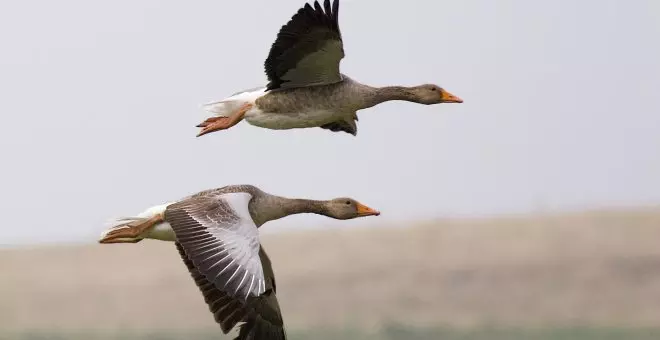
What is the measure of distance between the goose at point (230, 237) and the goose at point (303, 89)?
691 mm

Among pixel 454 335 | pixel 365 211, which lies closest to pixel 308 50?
pixel 365 211

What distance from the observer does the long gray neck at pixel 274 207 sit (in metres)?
11.8

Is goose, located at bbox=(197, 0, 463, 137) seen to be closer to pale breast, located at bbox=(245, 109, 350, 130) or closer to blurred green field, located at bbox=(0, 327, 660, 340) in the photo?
pale breast, located at bbox=(245, 109, 350, 130)

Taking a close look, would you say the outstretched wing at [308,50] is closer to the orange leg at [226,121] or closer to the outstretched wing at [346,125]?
the orange leg at [226,121]

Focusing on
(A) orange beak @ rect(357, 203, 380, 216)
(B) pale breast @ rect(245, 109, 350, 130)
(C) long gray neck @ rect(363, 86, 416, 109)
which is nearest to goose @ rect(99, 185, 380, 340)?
(A) orange beak @ rect(357, 203, 380, 216)

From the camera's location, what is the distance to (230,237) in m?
10.5

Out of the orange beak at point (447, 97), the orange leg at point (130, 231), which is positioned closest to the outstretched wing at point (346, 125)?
the orange beak at point (447, 97)

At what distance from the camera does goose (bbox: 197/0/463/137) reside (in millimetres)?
11883

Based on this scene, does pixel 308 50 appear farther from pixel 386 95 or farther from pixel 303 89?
pixel 386 95

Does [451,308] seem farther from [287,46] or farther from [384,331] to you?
[287,46]

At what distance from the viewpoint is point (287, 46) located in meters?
12.1

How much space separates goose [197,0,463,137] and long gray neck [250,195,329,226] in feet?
1.96

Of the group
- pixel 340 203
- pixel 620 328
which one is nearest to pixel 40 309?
pixel 620 328

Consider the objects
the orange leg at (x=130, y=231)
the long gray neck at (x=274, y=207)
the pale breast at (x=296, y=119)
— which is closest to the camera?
the orange leg at (x=130, y=231)
